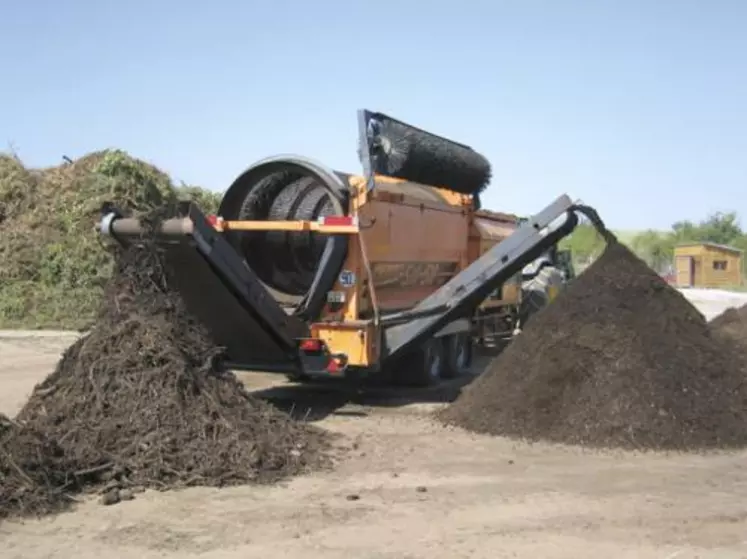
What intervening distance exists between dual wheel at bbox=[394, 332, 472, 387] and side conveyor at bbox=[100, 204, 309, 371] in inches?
83.6

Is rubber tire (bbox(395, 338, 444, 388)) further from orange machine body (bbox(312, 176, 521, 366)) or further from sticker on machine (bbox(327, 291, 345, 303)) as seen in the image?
sticker on machine (bbox(327, 291, 345, 303))

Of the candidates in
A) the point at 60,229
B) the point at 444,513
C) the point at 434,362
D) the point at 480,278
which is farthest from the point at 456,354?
the point at 60,229

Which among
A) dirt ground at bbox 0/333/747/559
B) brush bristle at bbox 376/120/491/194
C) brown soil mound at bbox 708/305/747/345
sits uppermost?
brush bristle at bbox 376/120/491/194

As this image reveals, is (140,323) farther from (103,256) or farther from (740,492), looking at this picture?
(103,256)

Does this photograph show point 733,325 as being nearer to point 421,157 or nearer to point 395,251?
point 421,157

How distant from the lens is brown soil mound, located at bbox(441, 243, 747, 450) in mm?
8305

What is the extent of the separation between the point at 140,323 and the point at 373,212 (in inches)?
135

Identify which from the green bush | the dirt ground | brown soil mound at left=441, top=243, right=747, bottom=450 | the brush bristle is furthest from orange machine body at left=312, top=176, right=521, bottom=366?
the green bush

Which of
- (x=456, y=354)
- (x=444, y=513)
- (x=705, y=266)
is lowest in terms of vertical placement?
(x=444, y=513)

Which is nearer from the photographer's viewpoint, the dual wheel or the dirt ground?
the dirt ground

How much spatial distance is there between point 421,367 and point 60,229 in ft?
39.5

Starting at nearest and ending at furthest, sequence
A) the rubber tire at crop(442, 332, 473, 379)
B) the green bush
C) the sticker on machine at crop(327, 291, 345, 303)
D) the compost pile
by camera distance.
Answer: the compost pile < the sticker on machine at crop(327, 291, 345, 303) < the rubber tire at crop(442, 332, 473, 379) < the green bush

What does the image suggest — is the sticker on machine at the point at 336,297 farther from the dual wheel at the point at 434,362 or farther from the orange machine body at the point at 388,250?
the dual wheel at the point at 434,362

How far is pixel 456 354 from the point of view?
42.6 ft
